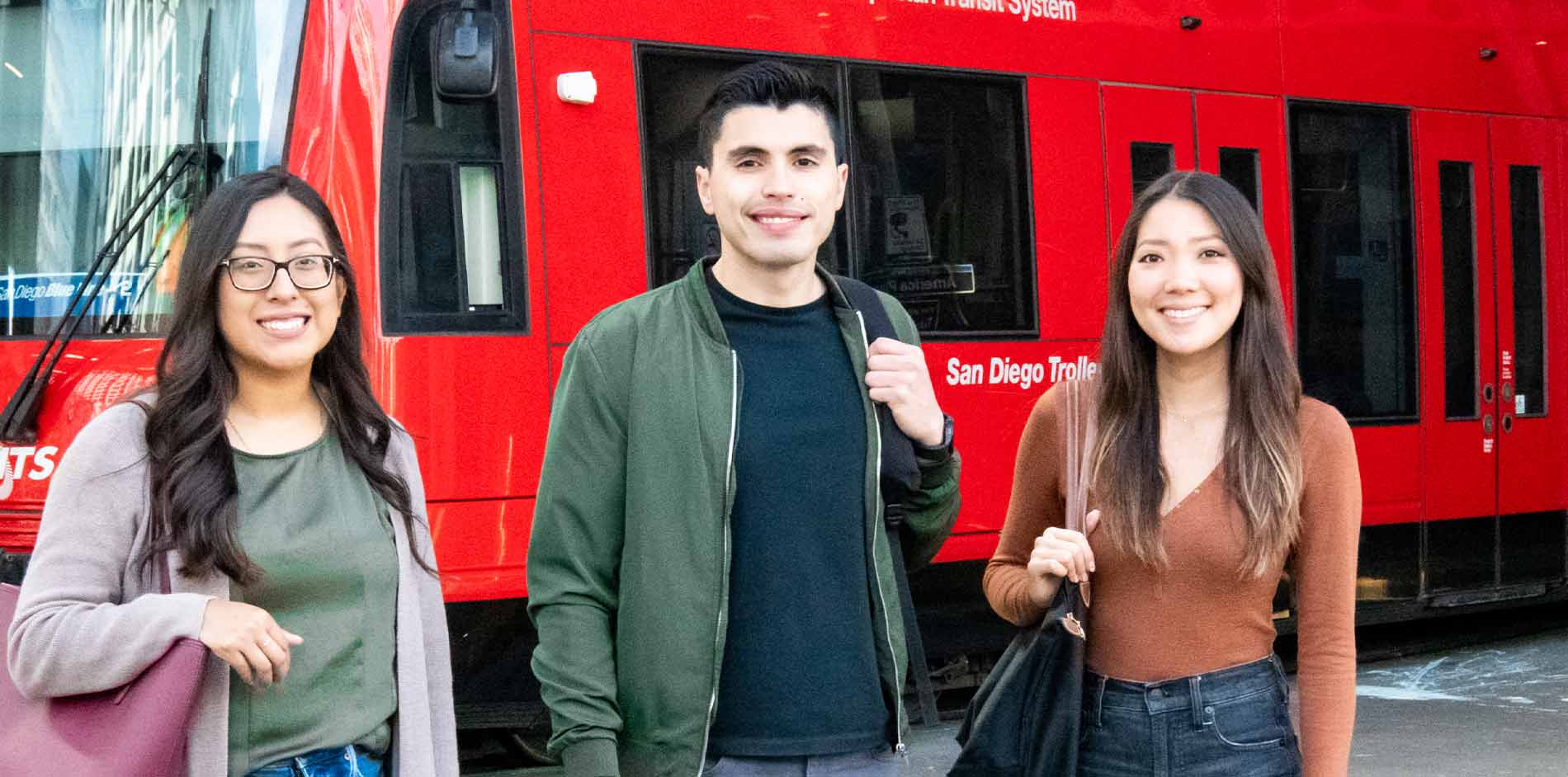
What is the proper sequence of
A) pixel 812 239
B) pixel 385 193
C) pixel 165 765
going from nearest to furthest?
pixel 165 765 → pixel 812 239 → pixel 385 193

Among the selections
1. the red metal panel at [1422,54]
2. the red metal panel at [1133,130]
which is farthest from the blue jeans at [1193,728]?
the red metal panel at [1422,54]

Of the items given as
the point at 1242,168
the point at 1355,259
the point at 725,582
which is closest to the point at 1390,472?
the point at 1355,259

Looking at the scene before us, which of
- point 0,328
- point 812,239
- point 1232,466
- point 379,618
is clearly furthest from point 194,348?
point 0,328

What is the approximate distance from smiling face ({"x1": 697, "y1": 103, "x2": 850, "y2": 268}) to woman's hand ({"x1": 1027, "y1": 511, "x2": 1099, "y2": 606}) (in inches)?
23.4

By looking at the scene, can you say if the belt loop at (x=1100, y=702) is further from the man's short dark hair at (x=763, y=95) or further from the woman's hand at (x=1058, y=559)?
the man's short dark hair at (x=763, y=95)

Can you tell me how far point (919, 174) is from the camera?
7.85 metres

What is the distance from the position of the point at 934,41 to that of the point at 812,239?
4945 mm

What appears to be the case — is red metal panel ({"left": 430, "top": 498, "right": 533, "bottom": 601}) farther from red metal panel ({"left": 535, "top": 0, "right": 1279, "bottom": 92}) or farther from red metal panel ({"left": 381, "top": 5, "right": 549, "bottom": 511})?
red metal panel ({"left": 535, "top": 0, "right": 1279, "bottom": 92})

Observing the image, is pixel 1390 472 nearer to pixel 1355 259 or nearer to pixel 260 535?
pixel 1355 259

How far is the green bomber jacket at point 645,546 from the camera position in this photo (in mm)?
2957

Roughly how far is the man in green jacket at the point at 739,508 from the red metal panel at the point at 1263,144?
19.5 ft

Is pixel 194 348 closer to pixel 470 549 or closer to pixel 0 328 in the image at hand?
pixel 470 549

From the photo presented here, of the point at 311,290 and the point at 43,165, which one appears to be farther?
the point at 43,165

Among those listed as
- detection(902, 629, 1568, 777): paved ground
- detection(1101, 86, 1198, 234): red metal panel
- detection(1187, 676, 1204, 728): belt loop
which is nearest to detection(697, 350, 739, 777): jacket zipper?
detection(1187, 676, 1204, 728): belt loop
